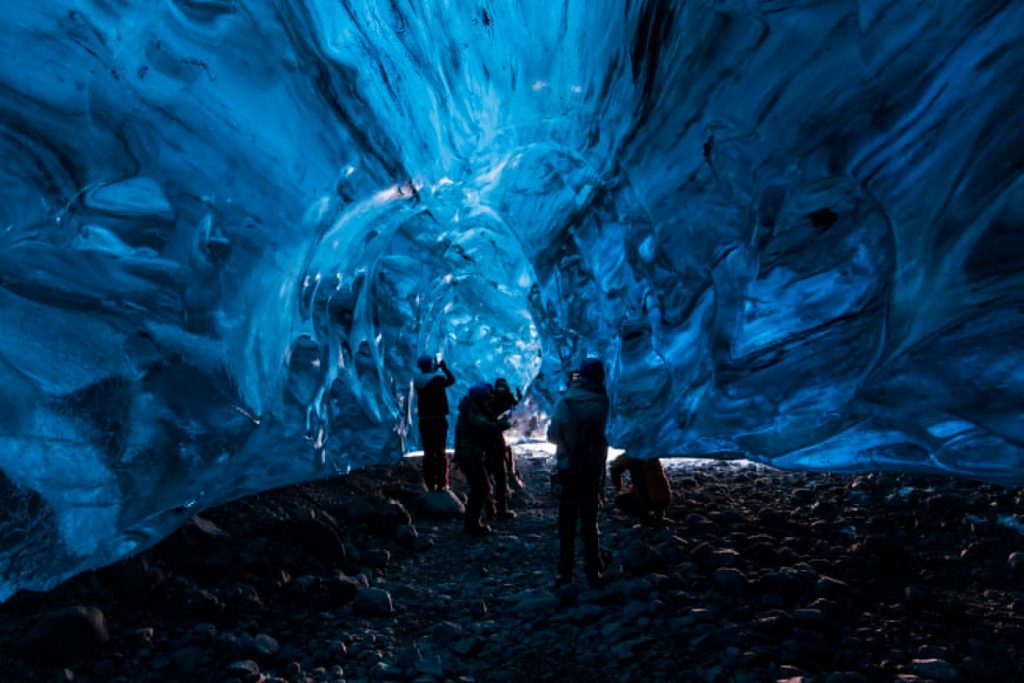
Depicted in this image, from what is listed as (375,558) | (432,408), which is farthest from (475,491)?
(432,408)

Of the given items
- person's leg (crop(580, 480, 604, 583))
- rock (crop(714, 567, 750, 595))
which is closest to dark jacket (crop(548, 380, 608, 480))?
person's leg (crop(580, 480, 604, 583))

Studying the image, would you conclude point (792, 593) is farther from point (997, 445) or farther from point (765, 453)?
point (997, 445)

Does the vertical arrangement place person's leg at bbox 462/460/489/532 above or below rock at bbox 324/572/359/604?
above

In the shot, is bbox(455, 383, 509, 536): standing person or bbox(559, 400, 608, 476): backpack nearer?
bbox(559, 400, 608, 476): backpack

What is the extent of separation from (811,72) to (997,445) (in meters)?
1.92

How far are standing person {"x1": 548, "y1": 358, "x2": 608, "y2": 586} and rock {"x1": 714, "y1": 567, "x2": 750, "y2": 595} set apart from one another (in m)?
0.82

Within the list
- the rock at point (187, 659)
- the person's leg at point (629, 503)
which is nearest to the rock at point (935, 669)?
the person's leg at point (629, 503)

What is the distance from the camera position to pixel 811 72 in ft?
9.93

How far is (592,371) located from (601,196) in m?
2.20

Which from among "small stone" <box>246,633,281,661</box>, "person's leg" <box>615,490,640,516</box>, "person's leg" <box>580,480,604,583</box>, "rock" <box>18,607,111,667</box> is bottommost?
"small stone" <box>246,633,281,661</box>

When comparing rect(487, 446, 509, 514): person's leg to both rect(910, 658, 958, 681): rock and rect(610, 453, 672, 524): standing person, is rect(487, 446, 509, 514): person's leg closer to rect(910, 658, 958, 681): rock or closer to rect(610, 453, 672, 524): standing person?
rect(610, 453, 672, 524): standing person

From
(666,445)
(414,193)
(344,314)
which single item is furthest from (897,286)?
(344,314)

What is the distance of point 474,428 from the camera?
588 cm

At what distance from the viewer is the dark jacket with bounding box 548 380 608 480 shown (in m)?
4.18
